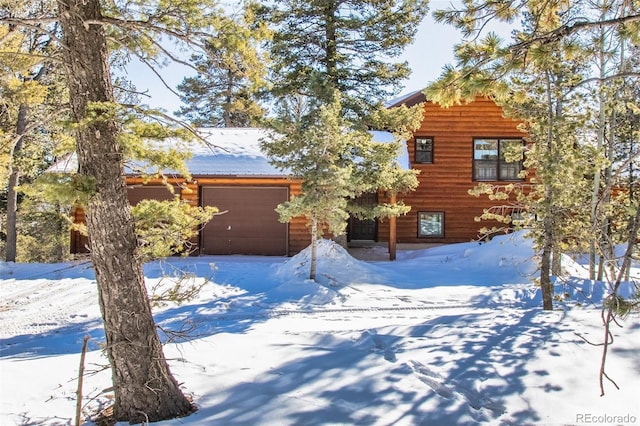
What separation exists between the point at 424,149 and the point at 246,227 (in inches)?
311

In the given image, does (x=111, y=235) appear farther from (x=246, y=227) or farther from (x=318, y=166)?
(x=246, y=227)

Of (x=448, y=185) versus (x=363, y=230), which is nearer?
(x=448, y=185)

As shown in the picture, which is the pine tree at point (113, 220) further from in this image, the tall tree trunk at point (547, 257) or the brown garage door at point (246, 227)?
the brown garage door at point (246, 227)

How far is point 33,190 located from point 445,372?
162 inches

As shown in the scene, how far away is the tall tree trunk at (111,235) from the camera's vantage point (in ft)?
12.3

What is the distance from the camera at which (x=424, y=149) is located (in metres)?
19.2

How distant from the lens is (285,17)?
1530 centimetres

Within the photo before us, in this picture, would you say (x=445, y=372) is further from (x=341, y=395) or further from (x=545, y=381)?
(x=341, y=395)

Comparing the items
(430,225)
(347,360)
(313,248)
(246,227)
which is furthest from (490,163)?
(347,360)

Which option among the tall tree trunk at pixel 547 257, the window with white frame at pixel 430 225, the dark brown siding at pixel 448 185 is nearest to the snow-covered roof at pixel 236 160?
the dark brown siding at pixel 448 185

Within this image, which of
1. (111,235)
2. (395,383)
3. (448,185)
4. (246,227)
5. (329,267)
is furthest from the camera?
(448,185)

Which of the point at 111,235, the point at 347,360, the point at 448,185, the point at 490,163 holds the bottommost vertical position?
the point at 347,360

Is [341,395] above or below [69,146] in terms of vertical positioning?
below

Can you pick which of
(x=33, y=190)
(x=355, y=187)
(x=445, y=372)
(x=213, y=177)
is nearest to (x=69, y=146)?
(x=33, y=190)
